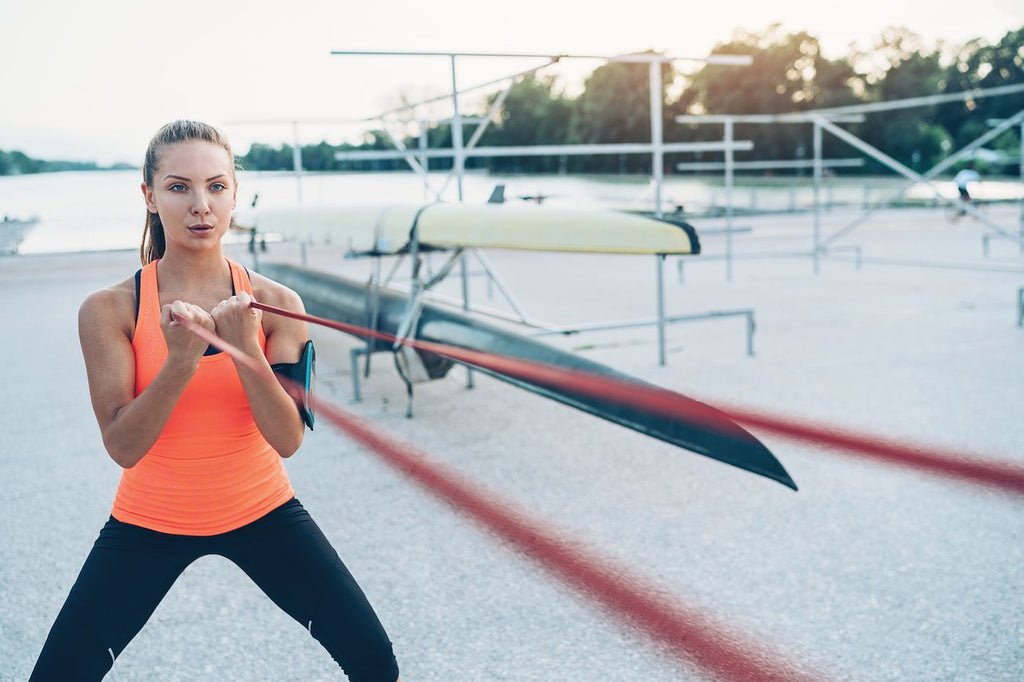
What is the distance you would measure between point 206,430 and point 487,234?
3.83 m

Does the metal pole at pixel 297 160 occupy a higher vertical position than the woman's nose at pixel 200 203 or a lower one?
higher

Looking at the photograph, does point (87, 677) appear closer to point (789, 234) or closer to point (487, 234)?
point (487, 234)

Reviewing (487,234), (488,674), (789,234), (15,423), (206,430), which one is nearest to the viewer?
(206,430)

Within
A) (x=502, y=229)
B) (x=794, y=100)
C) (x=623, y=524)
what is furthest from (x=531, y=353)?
(x=794, y=100)

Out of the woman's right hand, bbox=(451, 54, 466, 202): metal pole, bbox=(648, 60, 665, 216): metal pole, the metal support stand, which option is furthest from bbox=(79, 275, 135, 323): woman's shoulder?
the metal support stand

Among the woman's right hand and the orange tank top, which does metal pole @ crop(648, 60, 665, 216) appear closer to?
the orange tank top

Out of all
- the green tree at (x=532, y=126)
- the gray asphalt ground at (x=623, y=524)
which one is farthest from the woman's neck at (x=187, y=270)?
the green tree at (x=532, y=126)

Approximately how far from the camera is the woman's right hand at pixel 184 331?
5.20 ft

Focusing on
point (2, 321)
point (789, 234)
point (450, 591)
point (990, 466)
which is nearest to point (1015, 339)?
point (450, 591)

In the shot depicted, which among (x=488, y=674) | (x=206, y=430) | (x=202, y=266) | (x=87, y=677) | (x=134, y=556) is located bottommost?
(x=488, y=674)

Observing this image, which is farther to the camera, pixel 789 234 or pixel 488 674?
pixel 789 234

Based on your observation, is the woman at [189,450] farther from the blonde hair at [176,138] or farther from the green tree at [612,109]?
the green tree at [612,109]

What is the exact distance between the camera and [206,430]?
1.91 meters

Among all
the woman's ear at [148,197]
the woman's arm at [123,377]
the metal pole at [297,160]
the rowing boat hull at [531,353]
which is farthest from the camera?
the metal pole at [297,160]
